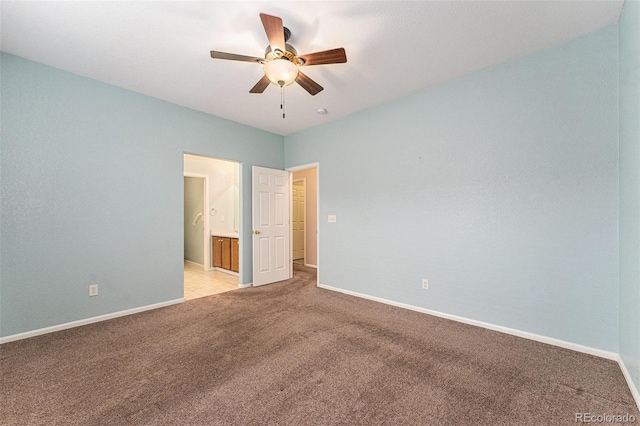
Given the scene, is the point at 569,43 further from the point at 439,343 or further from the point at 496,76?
the point at 439,343

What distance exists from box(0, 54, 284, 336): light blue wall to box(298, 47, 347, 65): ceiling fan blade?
96.8 inches

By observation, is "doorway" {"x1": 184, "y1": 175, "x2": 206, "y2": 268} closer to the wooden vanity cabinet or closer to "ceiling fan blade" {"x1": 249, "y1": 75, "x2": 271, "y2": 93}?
the wooden vanity cabinet

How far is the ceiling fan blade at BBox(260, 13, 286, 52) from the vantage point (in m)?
1.84

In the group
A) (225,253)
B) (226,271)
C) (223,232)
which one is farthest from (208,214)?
(226,271)

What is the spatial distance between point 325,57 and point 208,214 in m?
4.90

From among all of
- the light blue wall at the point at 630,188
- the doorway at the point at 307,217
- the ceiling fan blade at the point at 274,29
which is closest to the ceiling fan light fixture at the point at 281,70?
the ceiling fan blade at the point at 274,29

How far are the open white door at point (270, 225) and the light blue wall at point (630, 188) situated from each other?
4.31m

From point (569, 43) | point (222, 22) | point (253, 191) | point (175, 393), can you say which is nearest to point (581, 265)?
point (569, 43)

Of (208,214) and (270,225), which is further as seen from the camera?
(208,214)

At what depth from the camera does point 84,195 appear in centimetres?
306

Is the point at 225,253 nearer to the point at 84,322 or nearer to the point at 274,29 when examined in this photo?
the point at 84,322

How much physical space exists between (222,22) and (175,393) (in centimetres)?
288

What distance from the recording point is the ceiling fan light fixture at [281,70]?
227 centimetres

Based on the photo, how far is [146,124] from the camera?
3529 millimetres
